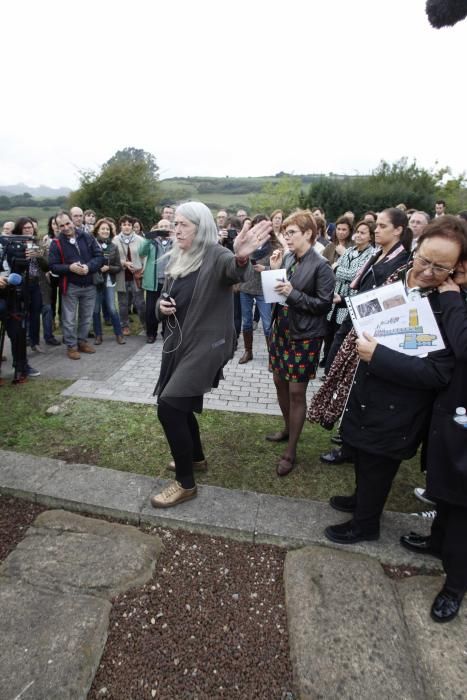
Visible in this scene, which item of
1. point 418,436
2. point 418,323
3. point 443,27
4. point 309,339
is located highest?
point 443,27

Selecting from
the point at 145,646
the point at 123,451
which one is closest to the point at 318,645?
the point at 145,646

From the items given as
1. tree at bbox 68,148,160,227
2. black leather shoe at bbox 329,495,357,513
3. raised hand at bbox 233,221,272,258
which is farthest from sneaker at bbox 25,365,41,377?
tree at bbox 68,148,160,227

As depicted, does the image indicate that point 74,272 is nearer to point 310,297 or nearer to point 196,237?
point 196,237

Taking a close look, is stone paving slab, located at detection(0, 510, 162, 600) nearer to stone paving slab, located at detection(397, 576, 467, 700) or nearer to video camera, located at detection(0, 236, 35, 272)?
stone paving slab, located at detection(397, 576, 467, 700)

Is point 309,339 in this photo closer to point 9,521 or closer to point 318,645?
point 318,645

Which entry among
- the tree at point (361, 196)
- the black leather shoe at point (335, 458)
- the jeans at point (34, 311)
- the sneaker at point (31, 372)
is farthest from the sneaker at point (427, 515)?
the tree at point (361, 196)

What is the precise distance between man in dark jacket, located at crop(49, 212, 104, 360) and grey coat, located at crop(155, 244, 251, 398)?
4055mm

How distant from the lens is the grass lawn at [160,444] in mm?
3322

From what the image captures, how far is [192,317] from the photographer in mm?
2729

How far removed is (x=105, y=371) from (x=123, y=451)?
7.79 feet

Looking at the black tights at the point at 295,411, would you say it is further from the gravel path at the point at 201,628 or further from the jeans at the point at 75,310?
the jeans at the point at 75,310

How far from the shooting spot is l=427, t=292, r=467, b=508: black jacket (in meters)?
1.93

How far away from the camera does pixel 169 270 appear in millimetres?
2861

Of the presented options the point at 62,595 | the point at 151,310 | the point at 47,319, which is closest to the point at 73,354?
the point at 47,319
